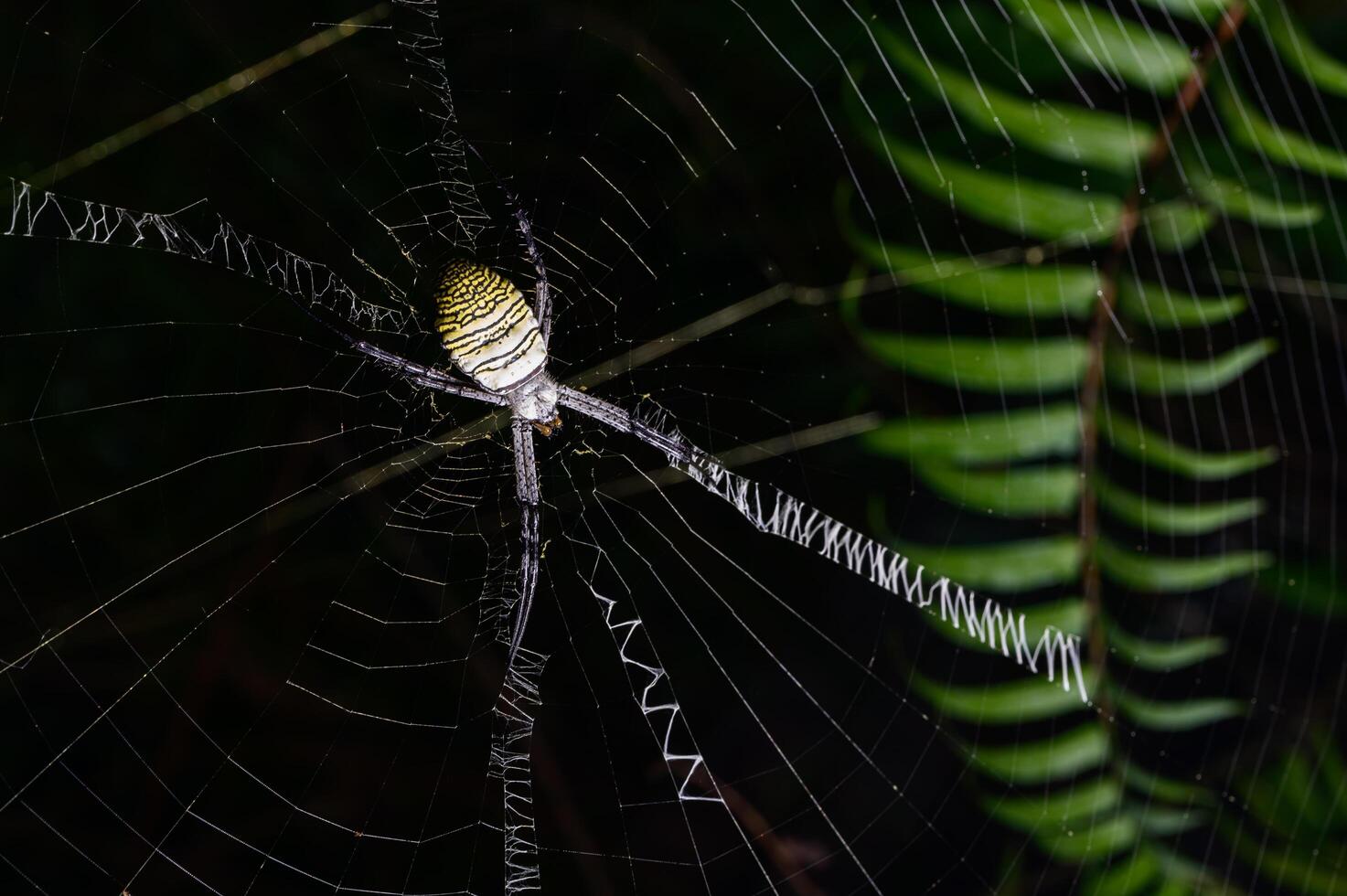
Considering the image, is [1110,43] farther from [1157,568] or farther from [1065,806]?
[1065,806]

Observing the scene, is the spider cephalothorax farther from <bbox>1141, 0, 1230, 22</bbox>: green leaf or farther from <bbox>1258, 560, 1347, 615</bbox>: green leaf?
<bbox>1258, 560, 1347, 615</bbox>: green leaf

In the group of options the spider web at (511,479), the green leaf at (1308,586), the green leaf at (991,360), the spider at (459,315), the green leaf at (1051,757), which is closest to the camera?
the spider at (459,315)

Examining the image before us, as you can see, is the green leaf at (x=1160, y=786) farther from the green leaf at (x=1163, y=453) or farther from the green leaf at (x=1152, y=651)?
the green leaf at (x=1163, y=453)

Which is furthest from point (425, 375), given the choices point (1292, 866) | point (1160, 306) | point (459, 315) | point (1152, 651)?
point (1292, 866)

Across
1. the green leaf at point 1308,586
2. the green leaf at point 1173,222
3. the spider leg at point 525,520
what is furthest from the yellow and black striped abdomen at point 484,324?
the green leaf at point 1308,586

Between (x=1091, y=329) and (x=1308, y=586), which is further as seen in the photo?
(x=1308, y=586)
